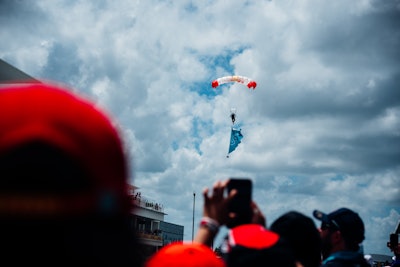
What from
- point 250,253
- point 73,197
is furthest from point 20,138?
point 250,253

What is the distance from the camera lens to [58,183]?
0.88 meters

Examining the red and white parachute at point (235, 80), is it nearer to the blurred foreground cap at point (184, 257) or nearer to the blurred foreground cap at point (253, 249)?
the blurred foreground cap at point (253, 249)

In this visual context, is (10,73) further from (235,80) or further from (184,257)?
(235,80)

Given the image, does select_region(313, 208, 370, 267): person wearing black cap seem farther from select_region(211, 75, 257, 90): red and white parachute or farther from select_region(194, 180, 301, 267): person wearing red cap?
select_region(211, 75, 257, 90): red and white parachute

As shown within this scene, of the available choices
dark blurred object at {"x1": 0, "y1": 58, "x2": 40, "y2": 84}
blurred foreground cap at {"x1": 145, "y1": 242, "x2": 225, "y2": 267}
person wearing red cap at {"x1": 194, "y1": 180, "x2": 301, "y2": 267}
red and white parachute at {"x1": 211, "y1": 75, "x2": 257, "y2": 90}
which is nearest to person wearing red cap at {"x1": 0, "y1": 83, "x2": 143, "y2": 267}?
blurred foreground cap at {"x1": 145, "y1": 242, "x2": 225, "y2": 267}

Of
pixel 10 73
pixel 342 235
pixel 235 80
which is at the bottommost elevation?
pixel 342 235

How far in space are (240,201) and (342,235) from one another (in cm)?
207

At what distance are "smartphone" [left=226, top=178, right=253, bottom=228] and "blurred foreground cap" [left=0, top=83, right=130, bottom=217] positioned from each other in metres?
1.07

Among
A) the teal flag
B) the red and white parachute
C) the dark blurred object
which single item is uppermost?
the red and white parachute

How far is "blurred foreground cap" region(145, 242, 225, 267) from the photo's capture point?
1.67 m

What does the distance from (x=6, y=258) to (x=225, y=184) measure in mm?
1262

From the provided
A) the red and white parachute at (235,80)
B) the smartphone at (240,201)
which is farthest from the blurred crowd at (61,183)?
the red and white parachute at (235,80)

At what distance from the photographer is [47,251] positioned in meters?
0.89

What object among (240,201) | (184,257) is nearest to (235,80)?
(240,201)
